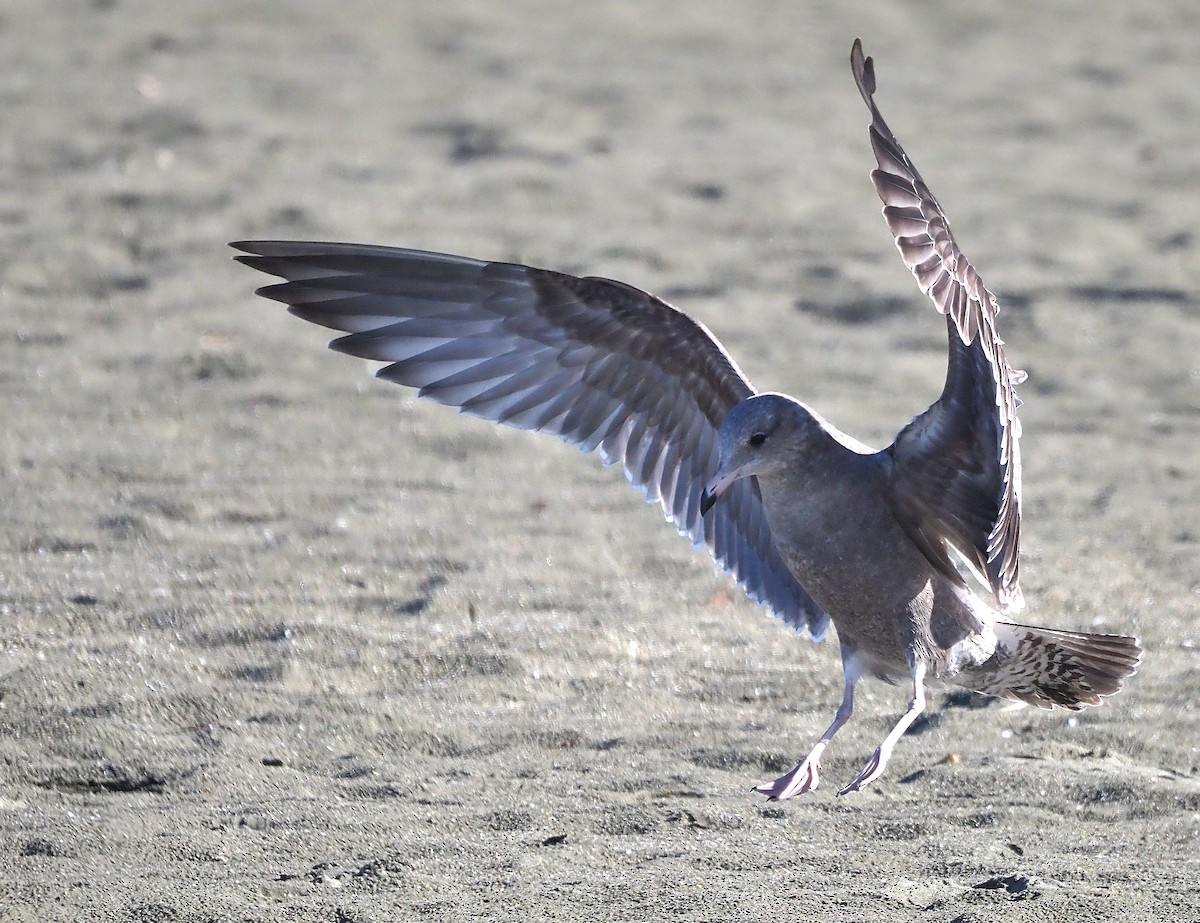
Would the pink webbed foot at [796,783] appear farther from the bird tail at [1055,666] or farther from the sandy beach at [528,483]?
the bird tail at [1055,666]

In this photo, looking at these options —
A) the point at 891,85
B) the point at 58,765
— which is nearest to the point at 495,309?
the point at 58,765

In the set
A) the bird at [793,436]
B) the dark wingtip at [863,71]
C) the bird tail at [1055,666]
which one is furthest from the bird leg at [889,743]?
the dark wingtip at [863,71]

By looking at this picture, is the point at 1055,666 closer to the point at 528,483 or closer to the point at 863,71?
the point at 863,71

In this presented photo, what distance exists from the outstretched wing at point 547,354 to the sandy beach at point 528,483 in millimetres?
644

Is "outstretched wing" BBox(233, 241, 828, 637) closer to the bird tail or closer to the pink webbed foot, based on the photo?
the bird tail

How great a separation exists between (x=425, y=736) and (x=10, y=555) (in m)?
1.73

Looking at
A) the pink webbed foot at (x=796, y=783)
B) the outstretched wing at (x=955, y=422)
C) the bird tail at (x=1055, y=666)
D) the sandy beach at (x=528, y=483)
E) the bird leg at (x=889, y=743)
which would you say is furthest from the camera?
the bird tail at (x=1055, y=666)

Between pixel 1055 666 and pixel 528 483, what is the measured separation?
255 centimetres

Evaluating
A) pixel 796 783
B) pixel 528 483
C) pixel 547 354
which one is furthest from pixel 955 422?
pixel 528 483

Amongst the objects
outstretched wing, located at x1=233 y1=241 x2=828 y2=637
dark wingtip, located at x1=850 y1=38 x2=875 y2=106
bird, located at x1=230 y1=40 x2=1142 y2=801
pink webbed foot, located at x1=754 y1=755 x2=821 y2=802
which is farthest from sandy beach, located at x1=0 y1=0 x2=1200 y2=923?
dark wingtip, located at x1=850 y1=38 x2=875 y2=106

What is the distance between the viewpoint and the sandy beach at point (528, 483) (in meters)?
4.20

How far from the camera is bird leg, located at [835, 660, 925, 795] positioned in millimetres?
3941

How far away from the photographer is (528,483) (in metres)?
6.57

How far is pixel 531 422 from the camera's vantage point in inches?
A: 192
